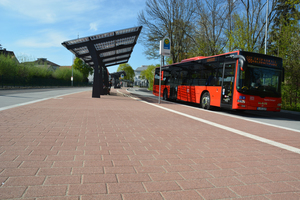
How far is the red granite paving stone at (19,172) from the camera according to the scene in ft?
9.00

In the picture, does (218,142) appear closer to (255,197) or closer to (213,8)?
(255,197)

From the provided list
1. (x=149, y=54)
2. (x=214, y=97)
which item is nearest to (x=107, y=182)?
(x=214, y=97)

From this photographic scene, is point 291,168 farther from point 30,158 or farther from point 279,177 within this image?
point 30,158

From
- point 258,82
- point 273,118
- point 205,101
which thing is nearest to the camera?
point 258,82

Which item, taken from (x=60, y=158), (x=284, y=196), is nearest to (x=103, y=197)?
(x=60, y=158)

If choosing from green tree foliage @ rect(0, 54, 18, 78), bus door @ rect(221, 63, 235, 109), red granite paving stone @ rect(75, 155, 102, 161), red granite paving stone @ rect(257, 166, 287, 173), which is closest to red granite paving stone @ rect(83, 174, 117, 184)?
red granite paving stone @ rect(75, 155, 102, 161)

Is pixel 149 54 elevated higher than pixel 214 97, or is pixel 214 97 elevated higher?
pixel 149 54

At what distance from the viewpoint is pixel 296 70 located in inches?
579

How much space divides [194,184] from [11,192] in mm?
1995

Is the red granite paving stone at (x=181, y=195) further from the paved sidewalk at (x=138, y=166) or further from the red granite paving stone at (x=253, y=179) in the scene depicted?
the red granite paving stone at (x=253, y=179)

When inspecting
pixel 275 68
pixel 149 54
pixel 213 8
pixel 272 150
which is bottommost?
pixel 272 150

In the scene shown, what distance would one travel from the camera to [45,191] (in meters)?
2.39

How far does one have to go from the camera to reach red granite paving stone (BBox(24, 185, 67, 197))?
2318 mm

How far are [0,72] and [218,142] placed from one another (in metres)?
35.2
